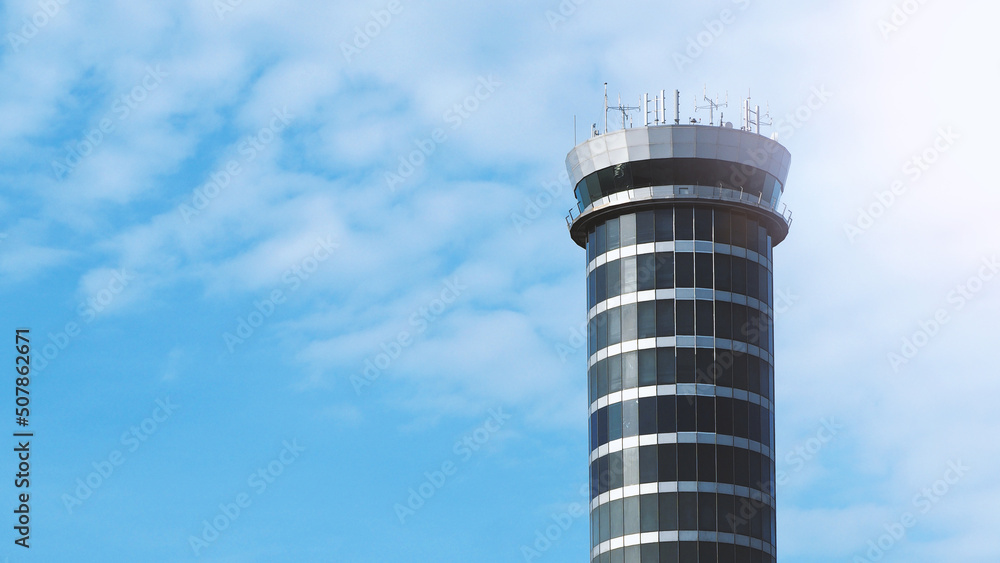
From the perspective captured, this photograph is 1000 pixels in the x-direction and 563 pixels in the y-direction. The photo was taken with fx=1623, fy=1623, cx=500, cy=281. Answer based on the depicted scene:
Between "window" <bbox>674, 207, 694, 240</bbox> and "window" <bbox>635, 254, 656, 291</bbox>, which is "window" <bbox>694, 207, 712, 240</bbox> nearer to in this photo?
"window" <bbox>674, 207, 694, 240</bbox>

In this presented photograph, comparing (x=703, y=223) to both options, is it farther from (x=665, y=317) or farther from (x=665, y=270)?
(x=665, y=317)

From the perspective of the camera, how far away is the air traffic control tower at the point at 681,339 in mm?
126125

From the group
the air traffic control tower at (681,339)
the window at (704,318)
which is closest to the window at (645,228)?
the air traffic control tower at (681,339)

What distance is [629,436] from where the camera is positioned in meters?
128

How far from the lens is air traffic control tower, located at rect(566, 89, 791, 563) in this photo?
4966 inches

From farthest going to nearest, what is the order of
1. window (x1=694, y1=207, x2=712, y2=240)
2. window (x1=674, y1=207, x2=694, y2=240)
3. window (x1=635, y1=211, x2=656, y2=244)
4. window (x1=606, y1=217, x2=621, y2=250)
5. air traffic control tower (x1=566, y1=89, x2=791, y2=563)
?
window (x1=606, y1=217, x2=621, y2=250) < window (x1=635, y1=211, x2=656, y2=244) < window (x1=694, y1=207, x2=712, y2=240) < window (x1=674, y1=207, x2=694, y2=240) < air traffic control tower (x1=566, y1=89, x2=791, y2=563)

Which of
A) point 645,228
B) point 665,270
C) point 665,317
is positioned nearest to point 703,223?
point 645,228

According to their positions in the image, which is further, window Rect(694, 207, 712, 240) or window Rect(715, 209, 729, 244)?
window Rect(715, 209, 729, 244)

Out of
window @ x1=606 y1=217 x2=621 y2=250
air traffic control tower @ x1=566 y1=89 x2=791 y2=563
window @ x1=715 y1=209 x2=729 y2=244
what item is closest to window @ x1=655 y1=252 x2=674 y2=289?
air traffic control tower @ x1=566 y1=89 x2=791 y2=563

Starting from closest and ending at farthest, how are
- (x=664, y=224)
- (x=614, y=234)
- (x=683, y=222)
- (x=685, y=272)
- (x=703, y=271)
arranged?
(x=685, y=272)
(x=703, y=271)
(x=683, y=222)
(x=664, y=224)
(x=614, y=234)

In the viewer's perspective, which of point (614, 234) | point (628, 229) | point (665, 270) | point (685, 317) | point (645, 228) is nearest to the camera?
point (685, 317)

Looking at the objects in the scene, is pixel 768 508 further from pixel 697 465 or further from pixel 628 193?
pixel 628 193

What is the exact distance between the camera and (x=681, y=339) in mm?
128750

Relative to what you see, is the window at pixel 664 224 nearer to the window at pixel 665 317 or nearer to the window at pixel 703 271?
the window at pixel 703 271
